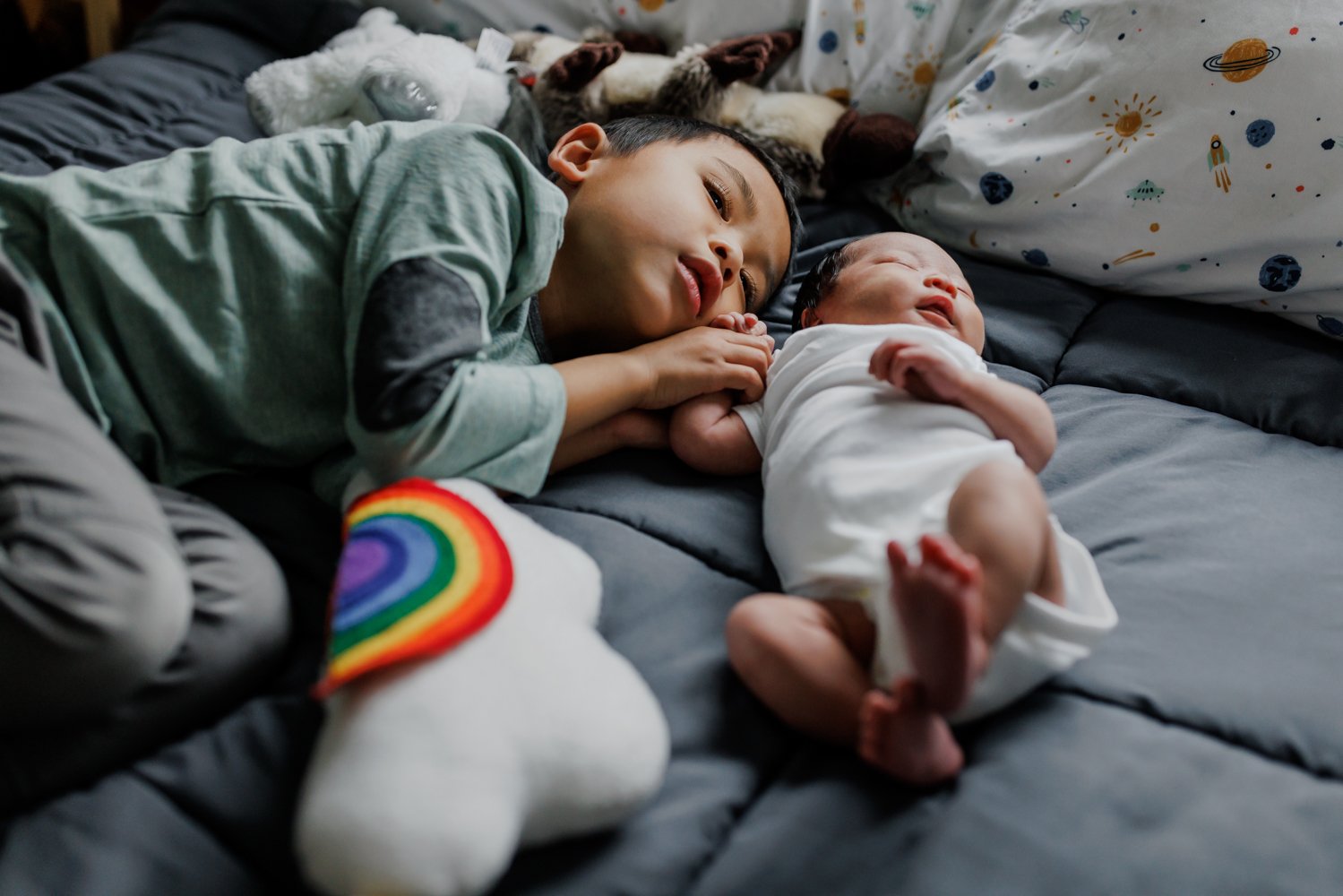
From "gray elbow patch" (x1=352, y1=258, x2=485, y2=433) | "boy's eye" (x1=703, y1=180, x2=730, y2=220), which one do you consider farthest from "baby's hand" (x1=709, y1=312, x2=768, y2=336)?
"gray elbow patch" (x1=352, y1=258, x2=485, y2=433)

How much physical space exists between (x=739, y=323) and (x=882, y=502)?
408 millimetres

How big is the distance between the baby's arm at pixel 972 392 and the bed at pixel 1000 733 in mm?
132

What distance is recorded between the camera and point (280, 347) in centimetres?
88

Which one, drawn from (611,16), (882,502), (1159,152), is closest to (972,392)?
(882,502)

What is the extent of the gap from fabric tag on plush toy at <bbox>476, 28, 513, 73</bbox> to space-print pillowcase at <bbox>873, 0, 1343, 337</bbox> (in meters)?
0.73

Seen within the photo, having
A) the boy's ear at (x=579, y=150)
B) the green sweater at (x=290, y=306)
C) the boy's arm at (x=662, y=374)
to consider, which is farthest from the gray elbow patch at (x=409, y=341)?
the boy's ear at (x=579, y=150)

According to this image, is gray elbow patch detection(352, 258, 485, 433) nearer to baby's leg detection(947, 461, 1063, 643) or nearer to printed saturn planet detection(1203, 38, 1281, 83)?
baby's leg detection(947, 461, 1063, 643)

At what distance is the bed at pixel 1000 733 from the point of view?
0.59m

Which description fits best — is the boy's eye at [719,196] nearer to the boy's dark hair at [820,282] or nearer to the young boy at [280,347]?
the young boy at [280,347]

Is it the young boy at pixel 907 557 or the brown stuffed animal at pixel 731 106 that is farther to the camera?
the brown stuffed animal at pixel 731 106

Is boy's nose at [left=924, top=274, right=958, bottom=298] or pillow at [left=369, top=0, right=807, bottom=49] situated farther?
pillow at [left=369, top=0, right=807, bottom=49]

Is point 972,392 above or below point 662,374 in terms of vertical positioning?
above

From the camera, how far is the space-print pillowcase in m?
1.21

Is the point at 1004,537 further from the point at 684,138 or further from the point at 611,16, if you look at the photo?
the point at 611,16
